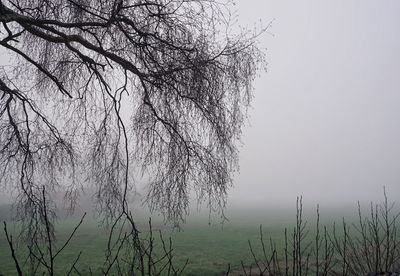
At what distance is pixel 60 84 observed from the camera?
18.3 feet

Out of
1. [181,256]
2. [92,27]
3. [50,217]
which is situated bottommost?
[181,256]

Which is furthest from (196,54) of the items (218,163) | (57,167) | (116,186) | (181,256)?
(181,256)

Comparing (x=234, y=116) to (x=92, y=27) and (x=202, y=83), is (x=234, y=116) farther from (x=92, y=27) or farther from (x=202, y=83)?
(x=92, y=27)

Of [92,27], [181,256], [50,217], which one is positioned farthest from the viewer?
[181,256]

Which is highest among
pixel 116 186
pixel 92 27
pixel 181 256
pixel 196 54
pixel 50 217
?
pixel 92 27

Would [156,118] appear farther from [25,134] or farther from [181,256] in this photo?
[181,256]

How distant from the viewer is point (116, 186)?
16.7ft

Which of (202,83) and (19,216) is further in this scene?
(19,216)

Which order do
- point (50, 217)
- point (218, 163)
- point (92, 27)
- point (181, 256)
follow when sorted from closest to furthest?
point (218, 163), point (92, 27), point (50, 217), point (181, 256)

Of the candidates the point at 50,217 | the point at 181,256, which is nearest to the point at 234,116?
the point at 50,217

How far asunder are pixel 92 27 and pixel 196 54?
1.70 metres

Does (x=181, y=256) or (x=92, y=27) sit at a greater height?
(x=92, y=27)

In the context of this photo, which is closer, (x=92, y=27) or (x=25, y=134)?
(x=92, y=27)

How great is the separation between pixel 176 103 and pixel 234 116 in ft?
2.76
